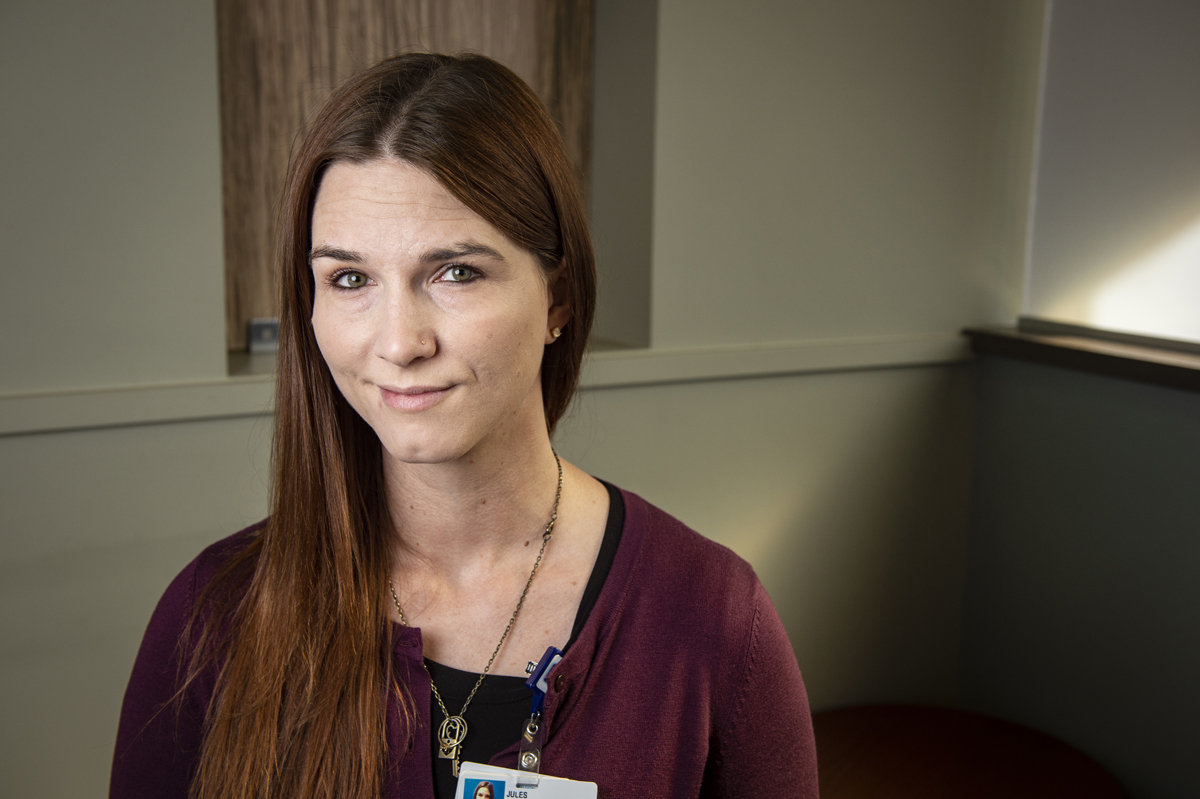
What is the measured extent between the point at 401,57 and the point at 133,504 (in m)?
1.04

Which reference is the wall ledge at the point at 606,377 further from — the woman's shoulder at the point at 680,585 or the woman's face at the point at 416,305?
the woman's face at the point at 416,305

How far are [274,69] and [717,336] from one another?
1.05m

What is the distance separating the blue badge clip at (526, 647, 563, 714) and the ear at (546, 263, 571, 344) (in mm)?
315

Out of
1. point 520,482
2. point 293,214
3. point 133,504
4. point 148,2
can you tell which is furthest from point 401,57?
point 133,504

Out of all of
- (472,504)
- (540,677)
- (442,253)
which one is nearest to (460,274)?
(442,253)

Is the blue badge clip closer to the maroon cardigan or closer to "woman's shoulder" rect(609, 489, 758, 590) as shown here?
the maroon cardigan

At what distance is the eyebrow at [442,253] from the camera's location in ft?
2.78

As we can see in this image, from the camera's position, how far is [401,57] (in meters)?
0.91

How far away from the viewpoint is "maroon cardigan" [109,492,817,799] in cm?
96

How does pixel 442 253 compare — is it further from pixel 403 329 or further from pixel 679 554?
pixel 679 554

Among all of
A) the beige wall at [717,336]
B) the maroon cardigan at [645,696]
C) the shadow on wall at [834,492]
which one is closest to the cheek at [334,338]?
the maroon cardigan at [645,696]

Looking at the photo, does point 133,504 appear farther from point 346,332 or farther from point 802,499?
point 802,499

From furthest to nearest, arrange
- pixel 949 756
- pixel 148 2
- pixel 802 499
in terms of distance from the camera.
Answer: pixel 802 499, pixel 949 756, pixel 148 2

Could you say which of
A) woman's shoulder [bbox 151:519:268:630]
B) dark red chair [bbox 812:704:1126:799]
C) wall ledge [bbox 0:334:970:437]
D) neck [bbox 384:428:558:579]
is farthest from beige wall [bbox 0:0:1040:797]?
Answer: neck [bbox 384:428:558:579]
